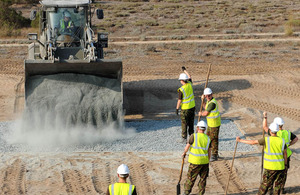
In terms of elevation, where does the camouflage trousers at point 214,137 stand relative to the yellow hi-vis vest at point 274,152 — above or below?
below

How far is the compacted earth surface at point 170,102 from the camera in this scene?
10.4 metres

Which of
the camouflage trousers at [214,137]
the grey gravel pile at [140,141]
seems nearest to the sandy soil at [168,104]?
the camouflage trousers at [214,137]

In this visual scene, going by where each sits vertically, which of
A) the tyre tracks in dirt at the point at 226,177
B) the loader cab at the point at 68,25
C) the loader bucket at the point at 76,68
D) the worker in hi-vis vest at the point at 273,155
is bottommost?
the tyre tracks in dirt at the point at 226,177

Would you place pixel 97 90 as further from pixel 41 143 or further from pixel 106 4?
pixel 106 4

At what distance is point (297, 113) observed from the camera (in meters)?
16.2

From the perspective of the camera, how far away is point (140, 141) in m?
12.9

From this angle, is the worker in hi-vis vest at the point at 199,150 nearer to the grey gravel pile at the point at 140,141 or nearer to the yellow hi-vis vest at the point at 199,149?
the yellow hi-vis vest at the point at 199,149

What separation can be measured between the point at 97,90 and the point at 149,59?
10800mm

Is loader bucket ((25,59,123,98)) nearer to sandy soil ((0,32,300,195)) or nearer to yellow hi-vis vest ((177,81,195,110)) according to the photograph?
sandy soil ((0,32,300,195))

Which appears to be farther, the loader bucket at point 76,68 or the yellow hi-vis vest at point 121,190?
the loader bucket at point 76,68

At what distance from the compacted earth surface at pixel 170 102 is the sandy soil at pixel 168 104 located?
0.02 metres

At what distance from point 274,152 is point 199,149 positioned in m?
1.31

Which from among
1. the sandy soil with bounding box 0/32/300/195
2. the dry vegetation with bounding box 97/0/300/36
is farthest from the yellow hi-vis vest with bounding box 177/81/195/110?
the dry vegetation with bounding box 97/0/300/36

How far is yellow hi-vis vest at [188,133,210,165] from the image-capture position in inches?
351
